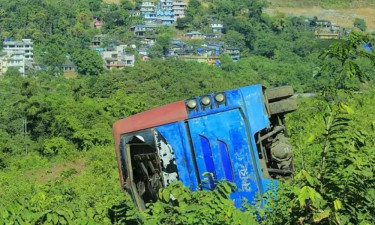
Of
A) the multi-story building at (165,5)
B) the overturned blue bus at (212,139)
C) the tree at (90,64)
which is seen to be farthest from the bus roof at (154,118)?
the multi-story building at (165,5)

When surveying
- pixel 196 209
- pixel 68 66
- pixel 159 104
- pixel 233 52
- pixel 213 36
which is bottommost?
pixel 196 209

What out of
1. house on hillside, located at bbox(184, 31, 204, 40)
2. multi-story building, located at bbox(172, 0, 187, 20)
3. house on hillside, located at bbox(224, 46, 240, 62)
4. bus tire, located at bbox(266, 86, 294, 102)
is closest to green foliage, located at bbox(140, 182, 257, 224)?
bus tire, located at bbox(266, 86, 294, 102)

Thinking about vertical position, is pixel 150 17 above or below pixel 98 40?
above

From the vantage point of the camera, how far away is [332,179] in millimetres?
3781

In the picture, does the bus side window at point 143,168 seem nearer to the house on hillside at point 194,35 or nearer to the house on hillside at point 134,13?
the house on hillside at point 194,35

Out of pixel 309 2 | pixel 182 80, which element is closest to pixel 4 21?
pixel 309 2

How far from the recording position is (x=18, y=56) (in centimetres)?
7500

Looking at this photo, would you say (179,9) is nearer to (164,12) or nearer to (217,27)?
(164,12)

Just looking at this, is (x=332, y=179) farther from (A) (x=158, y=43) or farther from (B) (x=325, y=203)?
(A) (x=158, y=43)

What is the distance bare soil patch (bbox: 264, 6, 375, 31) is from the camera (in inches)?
3621

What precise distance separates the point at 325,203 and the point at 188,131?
2.59 m

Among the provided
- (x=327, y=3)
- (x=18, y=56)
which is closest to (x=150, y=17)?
(x=18, y=56)

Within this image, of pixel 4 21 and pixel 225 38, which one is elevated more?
pixel 4 21

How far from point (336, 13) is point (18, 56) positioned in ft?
155
